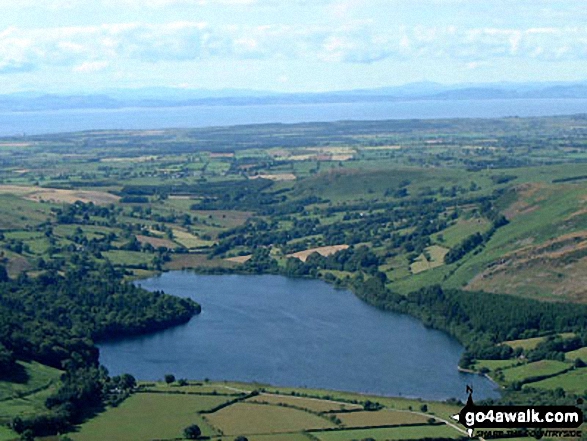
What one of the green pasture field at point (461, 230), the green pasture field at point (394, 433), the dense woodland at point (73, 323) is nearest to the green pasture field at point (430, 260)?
the green pasture field at point (461, 230)

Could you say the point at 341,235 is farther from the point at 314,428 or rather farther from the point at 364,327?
the point at 314,428

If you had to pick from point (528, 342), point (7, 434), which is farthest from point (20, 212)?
point (7, 434)

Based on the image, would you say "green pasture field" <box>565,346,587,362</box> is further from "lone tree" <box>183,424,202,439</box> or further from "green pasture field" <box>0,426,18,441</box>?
"green pasture field" <box>0,426,18,441</box>

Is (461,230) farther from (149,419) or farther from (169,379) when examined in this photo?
(149,419)


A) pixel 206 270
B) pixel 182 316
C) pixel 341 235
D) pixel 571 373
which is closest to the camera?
pixel 571 373

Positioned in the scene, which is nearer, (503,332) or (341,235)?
(503,332)

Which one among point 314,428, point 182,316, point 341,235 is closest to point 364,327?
point 182,316

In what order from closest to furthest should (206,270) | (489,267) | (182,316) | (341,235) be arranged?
(182,316), (489,267), (206,270), (341,235)
